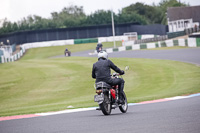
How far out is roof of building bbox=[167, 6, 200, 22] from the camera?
96500 mm

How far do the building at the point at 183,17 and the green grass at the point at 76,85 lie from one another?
231ft

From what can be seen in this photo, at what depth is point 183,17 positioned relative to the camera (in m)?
96.4

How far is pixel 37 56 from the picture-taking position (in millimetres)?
62875

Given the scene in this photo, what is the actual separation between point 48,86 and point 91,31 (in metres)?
63.5

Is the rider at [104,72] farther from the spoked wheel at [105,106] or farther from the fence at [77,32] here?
the fence at [77,32]

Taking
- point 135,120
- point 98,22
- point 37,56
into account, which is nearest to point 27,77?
point 135,120

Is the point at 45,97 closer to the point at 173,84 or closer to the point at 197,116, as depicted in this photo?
the point at 173,84

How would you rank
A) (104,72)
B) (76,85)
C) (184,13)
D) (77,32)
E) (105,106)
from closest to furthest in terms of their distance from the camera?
(105,106) → (104,72) → (76,85) → (77,32) → (184,13)

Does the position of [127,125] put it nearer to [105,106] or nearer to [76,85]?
[105,106]

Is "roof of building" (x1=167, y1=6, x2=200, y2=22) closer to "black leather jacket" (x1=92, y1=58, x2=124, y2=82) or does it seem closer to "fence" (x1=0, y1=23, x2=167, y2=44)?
"fence" (x1=0, y1=23, x2=167, y2=44)

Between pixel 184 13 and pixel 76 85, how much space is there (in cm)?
7970

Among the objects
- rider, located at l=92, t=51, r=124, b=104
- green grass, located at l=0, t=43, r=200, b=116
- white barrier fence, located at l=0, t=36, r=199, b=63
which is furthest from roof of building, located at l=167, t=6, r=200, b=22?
rider, located at l=92, t=51, r=124, b=104

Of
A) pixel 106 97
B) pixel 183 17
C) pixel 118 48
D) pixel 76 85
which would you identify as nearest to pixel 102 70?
pixel 106 97

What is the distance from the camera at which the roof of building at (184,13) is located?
317ft
